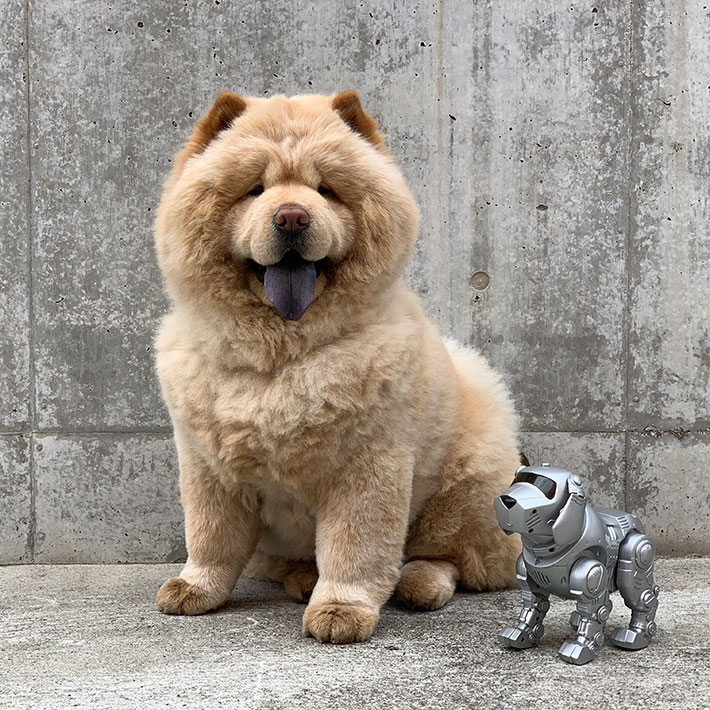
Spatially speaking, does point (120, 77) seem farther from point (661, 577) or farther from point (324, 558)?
point (661, 577)

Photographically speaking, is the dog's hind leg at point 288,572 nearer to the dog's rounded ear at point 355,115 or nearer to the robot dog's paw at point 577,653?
the robot dog's paw at point 577,653

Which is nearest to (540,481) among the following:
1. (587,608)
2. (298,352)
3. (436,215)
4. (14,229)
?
(587,608)

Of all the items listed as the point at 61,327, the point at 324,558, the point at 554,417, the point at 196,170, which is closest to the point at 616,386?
the point at 554,417

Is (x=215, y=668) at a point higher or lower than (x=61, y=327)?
lower

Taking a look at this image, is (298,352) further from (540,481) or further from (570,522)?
(570,522)

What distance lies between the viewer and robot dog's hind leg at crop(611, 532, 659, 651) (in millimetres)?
2359

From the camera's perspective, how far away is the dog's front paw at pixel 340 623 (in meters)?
2.43

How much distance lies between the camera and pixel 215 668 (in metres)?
2.31

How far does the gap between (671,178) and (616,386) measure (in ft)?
3.04

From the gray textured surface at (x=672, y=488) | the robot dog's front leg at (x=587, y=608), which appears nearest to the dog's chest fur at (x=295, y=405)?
the robot dog's front leg at (x=587, y=608)

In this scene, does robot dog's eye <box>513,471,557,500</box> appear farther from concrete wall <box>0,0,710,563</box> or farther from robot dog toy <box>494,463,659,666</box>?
concrete wall <box>0,0,710,563</box>

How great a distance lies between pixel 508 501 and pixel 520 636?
0.45 metres

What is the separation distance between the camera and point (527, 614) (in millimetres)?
2406

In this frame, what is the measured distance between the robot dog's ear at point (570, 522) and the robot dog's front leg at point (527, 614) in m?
0.19
